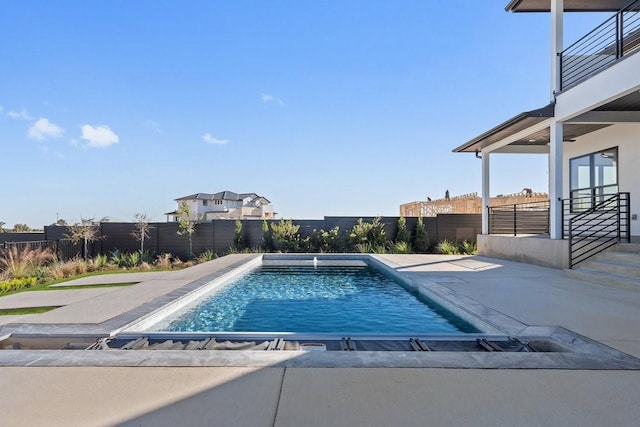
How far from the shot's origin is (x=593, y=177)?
33.2 feet

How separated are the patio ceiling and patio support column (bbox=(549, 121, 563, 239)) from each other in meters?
0.40

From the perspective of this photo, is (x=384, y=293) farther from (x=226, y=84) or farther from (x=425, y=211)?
(x=425, y=211)

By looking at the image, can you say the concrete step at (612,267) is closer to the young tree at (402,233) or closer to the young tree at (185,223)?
the young tree at (402,233)

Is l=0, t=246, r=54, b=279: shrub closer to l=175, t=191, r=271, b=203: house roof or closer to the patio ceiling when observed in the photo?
the patio ceiling

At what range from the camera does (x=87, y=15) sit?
949 cm

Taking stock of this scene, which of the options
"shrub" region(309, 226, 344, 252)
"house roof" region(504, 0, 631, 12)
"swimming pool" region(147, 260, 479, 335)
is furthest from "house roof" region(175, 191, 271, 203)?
"house roof" region(504, 0, 631, 12)

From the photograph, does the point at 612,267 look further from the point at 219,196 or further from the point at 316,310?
the point at 219,196

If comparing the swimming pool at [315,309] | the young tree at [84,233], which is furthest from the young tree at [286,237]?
the young tree at [84,233]

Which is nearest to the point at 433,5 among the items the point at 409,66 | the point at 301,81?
the point at 409,66

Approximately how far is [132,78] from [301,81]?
241 inches

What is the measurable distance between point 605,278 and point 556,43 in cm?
580

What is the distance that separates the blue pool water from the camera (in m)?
4.61

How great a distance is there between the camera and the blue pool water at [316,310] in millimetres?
4605

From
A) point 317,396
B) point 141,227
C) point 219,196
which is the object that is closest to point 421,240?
point 141,227
